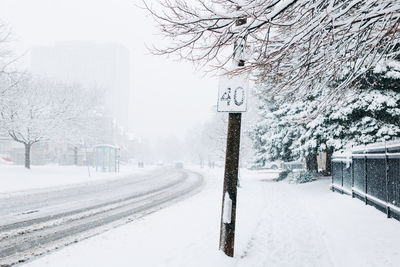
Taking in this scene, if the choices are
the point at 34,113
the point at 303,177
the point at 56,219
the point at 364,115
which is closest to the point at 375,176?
the point at 364,115

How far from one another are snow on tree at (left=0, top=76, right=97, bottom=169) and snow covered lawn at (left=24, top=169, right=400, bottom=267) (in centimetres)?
1875

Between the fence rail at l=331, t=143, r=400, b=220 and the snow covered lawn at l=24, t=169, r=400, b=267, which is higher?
the fence rail at l=331, t=143, r=400, b=220

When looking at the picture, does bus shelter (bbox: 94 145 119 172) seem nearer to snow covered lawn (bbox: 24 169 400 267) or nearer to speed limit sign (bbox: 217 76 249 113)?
snow covered lawn (bbox: 24 169 400 267)

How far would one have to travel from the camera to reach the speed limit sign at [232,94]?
6.04m

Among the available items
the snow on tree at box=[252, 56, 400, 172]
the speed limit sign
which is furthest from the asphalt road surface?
the snow on tree at box=[252, 56, 400, 172]

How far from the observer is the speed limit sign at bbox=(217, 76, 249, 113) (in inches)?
238

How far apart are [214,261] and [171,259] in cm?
79

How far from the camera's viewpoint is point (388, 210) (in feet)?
26.3

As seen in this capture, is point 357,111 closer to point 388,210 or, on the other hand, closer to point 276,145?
point 388,210

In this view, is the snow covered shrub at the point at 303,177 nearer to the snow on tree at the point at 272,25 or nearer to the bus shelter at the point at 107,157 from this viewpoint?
the snow on tree at the point at 272,25

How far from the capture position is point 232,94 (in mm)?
6160

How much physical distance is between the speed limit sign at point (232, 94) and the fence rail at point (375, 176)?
4.04 meters

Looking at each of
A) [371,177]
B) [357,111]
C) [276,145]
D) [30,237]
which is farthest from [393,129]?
[30,237]

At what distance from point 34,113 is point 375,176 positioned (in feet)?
85.8
